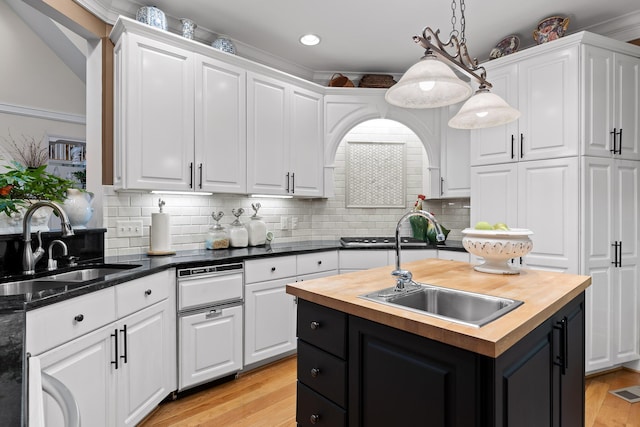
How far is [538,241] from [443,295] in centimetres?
173

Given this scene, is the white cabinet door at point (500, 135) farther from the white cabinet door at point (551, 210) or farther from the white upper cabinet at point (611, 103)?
the white upper cabinet at point (611, 103)

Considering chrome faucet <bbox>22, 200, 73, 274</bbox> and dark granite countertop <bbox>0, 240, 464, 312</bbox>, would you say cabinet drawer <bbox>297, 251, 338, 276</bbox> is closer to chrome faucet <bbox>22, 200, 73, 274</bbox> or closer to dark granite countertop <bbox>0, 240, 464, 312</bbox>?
dark granite countertop <bbox>0, 240, 464, 312</bbox>

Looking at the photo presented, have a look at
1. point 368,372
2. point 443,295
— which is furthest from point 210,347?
point 443,295

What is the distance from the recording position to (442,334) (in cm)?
102

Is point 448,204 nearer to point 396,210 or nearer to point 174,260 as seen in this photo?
point 396,210

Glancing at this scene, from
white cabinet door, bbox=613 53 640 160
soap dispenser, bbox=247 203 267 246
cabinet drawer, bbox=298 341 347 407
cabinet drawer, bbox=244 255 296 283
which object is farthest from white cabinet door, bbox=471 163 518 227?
cabinet drawer, bbox=298 341 347 407

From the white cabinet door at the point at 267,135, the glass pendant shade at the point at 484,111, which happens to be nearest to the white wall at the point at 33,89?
the white cabinet door at the point at 267,135

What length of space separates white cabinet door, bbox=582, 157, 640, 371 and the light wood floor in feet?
0.61

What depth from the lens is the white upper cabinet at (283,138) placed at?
3.07 metres

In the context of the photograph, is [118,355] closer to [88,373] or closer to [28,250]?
[88,373]

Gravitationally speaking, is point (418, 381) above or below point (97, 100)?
below

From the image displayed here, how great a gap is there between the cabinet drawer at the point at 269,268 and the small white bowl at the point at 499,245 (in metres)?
1.53

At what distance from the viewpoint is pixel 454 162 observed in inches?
143

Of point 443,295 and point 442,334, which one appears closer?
point 442,334
